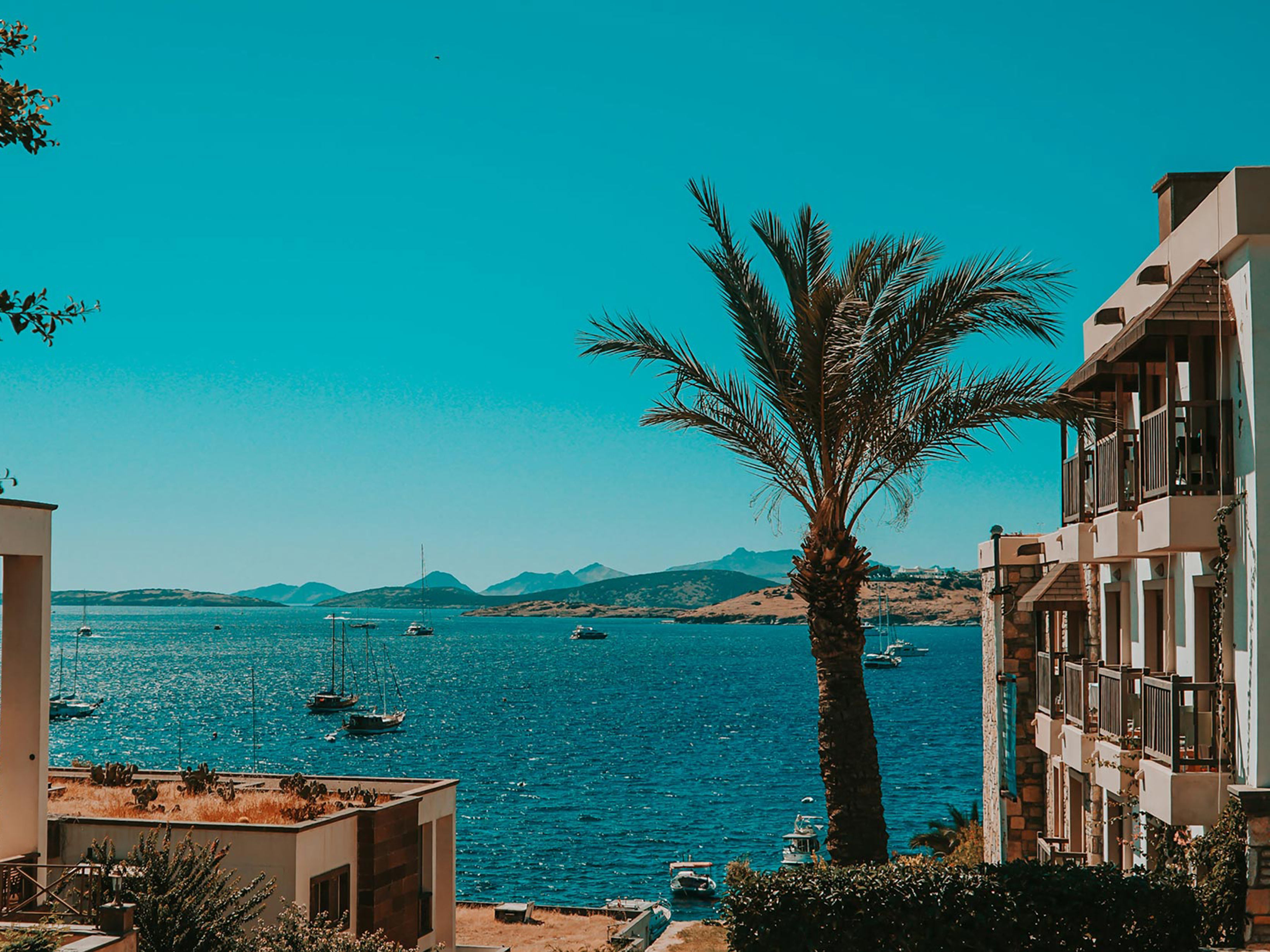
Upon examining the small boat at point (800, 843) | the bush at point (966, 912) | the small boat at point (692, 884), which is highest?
the bush at point (966, 912)

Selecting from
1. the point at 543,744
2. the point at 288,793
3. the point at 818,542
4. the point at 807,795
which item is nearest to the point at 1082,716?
the point at 818,542

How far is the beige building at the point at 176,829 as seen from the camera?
18422 mm

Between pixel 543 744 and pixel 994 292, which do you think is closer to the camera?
pixel 994 292

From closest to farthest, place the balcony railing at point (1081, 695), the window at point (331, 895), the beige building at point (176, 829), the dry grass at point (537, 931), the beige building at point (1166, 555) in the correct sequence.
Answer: the beige building at point (1166, 555), the beige building at point (176, 829), the balcony railing at point (1081, 695), the window at point (331, 895), the dry grass at point (537, 931)

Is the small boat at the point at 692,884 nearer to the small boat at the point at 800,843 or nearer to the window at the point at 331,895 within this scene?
the small boat at the point at 800,843

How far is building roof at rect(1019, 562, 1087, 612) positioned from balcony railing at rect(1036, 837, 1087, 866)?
4.05 meters

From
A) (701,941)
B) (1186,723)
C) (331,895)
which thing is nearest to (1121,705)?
(1186,723)

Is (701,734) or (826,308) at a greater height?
(826,308)

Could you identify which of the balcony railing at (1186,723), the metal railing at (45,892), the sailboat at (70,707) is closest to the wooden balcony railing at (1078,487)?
the balcony railing at (1186,723)

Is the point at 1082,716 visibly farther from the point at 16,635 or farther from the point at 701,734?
the point at 701,734

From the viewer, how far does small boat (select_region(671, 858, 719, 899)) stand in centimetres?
5128

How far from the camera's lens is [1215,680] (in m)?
14.6

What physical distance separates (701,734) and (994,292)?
319 feet

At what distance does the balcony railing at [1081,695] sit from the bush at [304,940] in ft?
38.0
